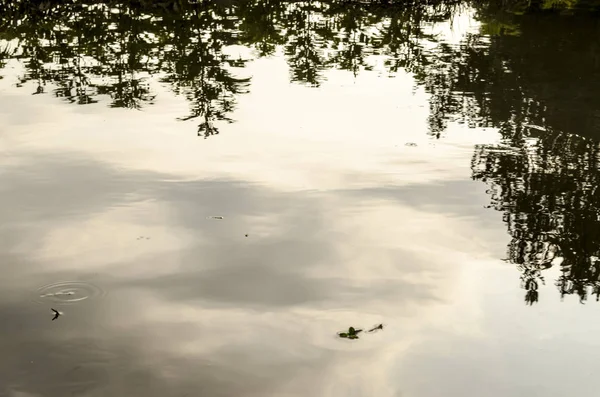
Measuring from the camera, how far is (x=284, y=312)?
3.65 m

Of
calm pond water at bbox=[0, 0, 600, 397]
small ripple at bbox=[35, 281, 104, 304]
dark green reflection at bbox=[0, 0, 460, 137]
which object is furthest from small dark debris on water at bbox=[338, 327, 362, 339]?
dark green reflection at bbox=[0, 0, 460, 137]

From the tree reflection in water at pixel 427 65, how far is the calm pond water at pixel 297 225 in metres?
0.04

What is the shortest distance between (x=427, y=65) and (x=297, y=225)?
5.44 m

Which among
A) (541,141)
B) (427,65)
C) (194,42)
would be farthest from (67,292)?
(194,42)

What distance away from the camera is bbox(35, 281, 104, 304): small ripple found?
3689mm

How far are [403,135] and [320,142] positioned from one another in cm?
89

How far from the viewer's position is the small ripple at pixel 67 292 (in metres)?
3.69

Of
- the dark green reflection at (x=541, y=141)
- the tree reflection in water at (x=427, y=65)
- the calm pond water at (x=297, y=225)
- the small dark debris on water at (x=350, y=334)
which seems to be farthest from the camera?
the tree reflection in water at (x=427, y=65)

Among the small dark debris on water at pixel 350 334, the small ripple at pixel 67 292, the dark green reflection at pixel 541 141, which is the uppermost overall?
the dark green reflection at pixel 541 141

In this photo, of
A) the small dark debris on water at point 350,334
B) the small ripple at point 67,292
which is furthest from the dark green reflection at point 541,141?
the small ripple at point 67,292

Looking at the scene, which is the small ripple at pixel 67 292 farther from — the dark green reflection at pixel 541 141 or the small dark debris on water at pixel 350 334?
the dark green reflection at pixel 541 141

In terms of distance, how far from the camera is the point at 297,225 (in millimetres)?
4672

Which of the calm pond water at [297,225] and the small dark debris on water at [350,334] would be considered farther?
the small dark debris on water at [350,334]

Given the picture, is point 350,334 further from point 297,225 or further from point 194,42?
point 194,42
